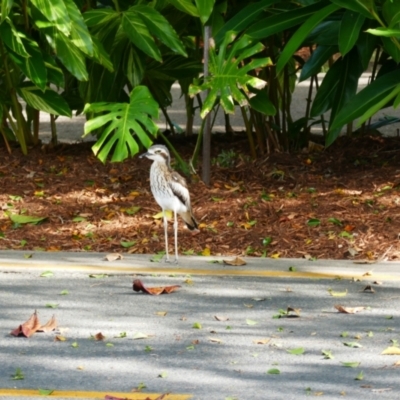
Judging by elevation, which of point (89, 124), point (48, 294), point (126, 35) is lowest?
point (48, 294)

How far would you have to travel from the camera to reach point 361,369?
541cm

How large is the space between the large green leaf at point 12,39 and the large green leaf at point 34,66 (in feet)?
0.35

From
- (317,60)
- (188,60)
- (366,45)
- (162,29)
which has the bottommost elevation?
(188,60)

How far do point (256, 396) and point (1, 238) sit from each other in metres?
3.43

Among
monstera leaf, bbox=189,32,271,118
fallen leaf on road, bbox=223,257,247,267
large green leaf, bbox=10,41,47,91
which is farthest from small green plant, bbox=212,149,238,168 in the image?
fallen leaf on road, bbox=223,257,247,267

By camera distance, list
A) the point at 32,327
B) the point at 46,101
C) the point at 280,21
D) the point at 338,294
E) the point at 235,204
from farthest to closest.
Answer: the point at 46,101
the point at 280,21
the point at 235,204
the point at 338,294
the point at 32,327

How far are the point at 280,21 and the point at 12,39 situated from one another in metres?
2.15

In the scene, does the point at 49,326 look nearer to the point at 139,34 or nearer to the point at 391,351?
the point at 391,351

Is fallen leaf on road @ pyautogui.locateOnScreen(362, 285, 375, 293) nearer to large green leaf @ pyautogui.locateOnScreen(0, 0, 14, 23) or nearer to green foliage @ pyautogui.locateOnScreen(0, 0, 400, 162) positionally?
green foliage @ pyautogui.locateOnScreen(0, 0, 400, 162)

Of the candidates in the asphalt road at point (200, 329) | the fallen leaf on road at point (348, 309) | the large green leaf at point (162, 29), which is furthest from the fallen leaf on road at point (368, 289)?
the large green leaf at point (162, 29)

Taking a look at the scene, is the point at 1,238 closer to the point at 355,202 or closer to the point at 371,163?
the point at 355,202

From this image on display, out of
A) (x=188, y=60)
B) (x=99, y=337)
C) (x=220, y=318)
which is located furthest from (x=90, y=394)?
(x=188, y=60)

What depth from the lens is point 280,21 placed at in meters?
8.70

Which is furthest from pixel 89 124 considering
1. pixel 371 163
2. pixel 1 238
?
pixel 371 163
